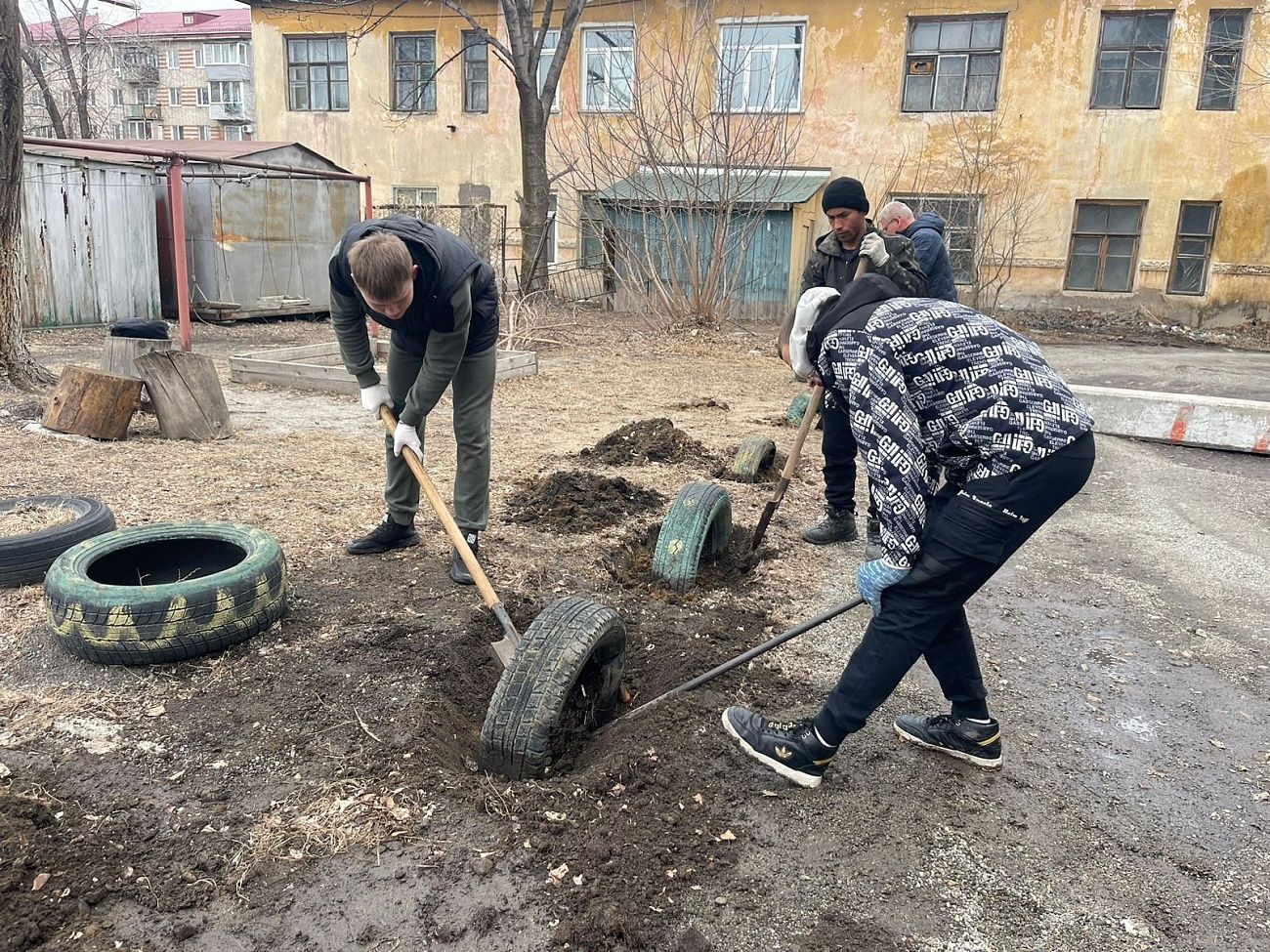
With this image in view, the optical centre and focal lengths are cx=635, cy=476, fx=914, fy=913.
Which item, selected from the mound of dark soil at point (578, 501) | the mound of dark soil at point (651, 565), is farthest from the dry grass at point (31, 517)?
the mound of dark soil at point (651, 565)

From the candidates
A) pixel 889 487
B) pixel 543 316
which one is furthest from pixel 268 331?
pixel 889 487

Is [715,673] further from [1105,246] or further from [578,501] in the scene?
[1105,246]

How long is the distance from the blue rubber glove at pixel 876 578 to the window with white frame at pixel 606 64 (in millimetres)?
19672

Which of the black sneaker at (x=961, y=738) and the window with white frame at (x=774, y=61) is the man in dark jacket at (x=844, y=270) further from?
the window with white frame at (x=774, y=61)

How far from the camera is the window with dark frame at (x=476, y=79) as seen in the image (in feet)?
71.8

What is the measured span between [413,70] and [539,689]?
22857 millimetres

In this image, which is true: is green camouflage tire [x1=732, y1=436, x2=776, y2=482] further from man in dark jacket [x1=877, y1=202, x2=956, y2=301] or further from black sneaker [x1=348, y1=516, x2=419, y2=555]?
black sneaker [x1=348, y1=516, x2=419, y2=555]

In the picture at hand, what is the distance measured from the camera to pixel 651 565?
4.62m

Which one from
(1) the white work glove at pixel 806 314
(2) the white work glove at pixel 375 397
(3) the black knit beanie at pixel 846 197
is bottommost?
(2) the white work glove at pixel 375 397

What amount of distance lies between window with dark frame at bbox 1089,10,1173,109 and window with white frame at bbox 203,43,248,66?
53.1 meters

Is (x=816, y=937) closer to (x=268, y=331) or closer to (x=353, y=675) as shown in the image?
(x=353, y=675)

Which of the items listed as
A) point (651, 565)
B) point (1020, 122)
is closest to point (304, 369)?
point (651, 565)

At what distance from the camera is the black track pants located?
8.07 ft

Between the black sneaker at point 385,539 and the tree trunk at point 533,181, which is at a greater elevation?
the tree trunk at point 533,181
